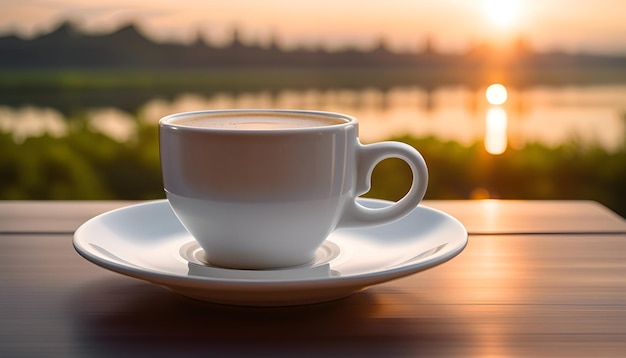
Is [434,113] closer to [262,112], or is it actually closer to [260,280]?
[262,112]

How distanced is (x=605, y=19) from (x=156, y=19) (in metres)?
1.86

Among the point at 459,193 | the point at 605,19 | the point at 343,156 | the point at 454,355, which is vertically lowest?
the point at 459,193

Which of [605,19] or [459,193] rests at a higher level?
[605,19]

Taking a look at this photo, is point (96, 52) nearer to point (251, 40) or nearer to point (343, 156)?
point (251, 40)

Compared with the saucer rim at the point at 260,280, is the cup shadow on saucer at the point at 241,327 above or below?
below

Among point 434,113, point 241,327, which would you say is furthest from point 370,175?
point 434,113

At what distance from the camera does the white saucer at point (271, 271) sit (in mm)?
554

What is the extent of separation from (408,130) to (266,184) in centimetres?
214

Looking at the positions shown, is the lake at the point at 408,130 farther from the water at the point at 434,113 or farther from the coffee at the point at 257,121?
the coffee at the point at 257,121

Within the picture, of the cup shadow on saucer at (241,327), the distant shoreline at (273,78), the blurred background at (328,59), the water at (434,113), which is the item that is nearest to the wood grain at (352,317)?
the cup shadow on saucer at (241,327)

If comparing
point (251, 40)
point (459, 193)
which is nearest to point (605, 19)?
point (459, 193)

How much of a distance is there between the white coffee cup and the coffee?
0.17ft

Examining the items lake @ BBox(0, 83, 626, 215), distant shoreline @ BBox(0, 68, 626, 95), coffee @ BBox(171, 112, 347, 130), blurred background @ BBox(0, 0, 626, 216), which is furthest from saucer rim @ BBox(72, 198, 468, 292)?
distant shoreline @ BBox(0, 68, 626, 95)

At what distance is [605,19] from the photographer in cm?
312
